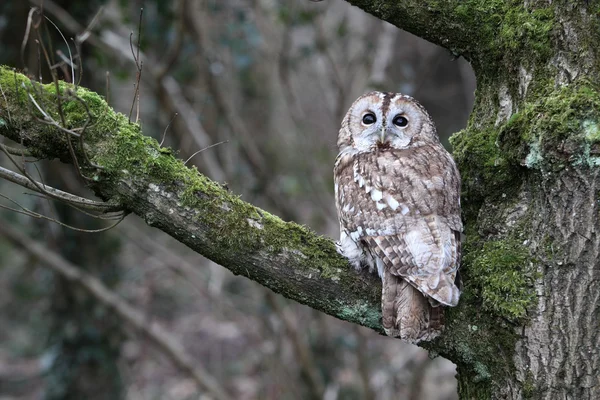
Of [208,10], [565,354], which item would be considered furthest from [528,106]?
[208,10]

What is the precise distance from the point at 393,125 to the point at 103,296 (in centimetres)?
380

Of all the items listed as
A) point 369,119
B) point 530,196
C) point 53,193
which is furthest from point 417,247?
point 53,193

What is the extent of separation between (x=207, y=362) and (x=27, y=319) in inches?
127

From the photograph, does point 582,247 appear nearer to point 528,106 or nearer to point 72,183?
point 528,106

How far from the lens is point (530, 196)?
2.47 m

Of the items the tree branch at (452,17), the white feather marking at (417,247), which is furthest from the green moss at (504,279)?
the tree branch at (452,17)

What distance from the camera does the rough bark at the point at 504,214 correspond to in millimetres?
2270

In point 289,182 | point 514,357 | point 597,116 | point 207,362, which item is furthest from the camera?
point 207,362

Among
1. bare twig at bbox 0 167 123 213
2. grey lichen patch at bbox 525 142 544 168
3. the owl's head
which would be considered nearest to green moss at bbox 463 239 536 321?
grey lichen patch at bbox 525 142 544 168

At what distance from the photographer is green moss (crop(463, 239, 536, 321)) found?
7.75ft

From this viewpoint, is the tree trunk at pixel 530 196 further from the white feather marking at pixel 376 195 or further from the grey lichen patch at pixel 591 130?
the white feather marking at pixel 376 195

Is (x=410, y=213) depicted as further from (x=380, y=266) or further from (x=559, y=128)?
(x=559, y=128)

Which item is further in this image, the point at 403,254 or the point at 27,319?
the point at 27,319

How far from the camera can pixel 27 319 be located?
9938 millimetres
